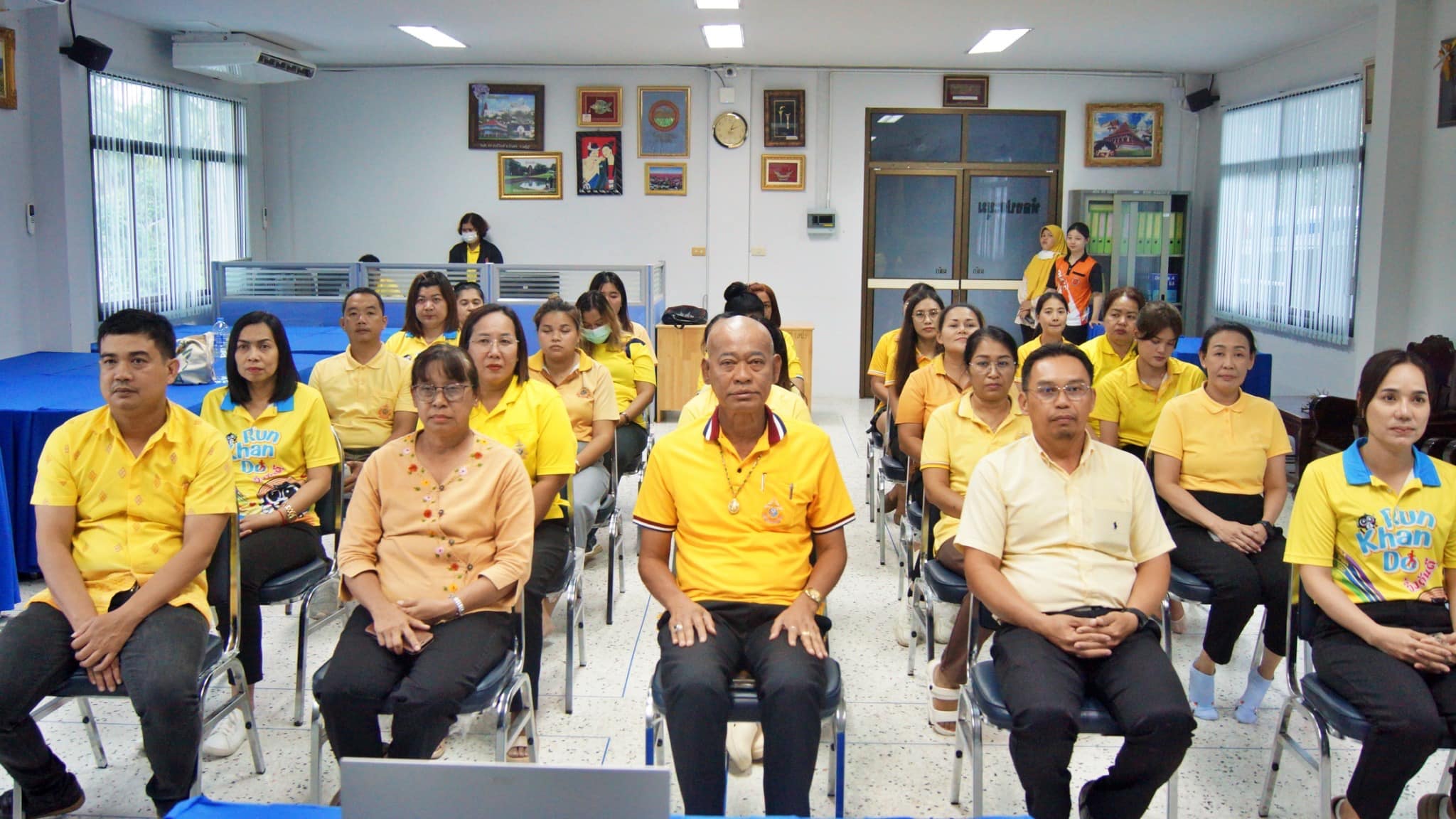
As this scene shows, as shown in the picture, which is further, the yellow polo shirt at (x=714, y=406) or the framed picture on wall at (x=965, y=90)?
the framed picture on wall at (x=965, y=90)

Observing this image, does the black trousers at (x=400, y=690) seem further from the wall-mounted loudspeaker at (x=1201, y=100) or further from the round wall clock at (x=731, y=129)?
the wall-mounted loudspeaker at (x=1201, y=100)

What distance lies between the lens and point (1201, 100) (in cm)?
952

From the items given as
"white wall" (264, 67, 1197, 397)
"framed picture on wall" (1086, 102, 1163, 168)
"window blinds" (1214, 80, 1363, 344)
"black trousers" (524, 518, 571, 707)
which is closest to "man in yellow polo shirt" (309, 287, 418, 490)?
"black trousers" (524, 518, 571, 707)

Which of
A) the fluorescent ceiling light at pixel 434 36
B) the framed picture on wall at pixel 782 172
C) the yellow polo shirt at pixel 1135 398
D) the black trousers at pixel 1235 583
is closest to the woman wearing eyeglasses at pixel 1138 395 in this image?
the yellow polo shirt at pixel 1135 398

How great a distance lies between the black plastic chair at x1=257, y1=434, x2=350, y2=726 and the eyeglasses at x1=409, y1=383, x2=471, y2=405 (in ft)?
2.14

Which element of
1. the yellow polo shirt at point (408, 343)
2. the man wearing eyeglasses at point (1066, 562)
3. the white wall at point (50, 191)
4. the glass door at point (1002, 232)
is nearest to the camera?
the man wearing eyeglasses at point (1066, 562)

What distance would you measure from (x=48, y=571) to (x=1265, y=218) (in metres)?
8.63

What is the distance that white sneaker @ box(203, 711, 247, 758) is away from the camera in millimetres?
3027

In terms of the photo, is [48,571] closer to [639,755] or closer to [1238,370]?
[639,755]

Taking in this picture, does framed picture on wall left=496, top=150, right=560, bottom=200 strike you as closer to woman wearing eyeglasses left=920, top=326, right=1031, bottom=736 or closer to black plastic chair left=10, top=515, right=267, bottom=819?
woman wearing eyeglasses left=920, top=326, right=1031, bottom=736

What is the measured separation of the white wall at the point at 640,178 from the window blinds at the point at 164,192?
0.62 metres

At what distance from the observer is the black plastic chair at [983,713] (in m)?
2.30

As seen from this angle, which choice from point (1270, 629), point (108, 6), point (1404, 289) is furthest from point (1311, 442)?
point (108, 6)

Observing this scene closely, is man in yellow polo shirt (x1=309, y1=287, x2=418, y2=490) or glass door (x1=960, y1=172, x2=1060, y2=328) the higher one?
glass door (x1=960, y1=172, x2=1060, y2=328)
